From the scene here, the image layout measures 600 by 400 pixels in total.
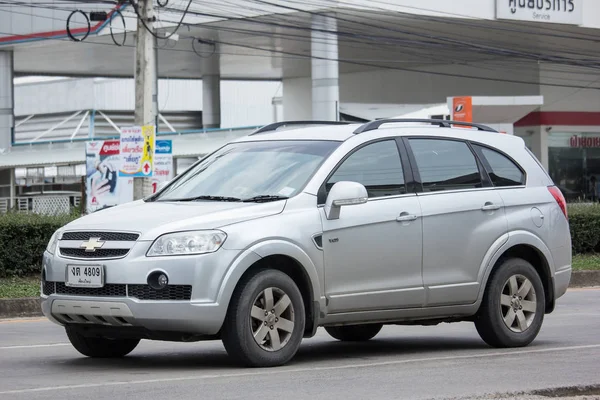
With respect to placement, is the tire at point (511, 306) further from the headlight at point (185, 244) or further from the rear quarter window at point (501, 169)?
the headlight at point (185, 244)

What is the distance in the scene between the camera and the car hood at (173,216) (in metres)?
8.04

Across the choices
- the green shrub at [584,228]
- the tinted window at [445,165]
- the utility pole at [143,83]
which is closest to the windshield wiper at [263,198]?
the tinted window at [445,165]

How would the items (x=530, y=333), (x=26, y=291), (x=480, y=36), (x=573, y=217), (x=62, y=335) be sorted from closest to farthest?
1. (x=530, y=333)
2. (x=62, y=335)
3. (x=26, y=291)
4. (x=573, y=217)
5. (x=480, y=36)

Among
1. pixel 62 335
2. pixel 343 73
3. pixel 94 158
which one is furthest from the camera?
pixel 343 73

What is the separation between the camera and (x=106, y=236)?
321 inches

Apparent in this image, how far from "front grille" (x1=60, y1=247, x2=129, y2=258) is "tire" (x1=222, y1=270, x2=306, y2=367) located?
813mm

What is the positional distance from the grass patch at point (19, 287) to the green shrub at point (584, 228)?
10.8 meters

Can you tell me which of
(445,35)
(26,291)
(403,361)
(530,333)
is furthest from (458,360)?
(445,35)

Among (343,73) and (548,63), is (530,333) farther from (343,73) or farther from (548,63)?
(343,73)

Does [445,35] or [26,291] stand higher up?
[445,35]

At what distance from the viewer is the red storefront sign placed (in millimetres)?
53588

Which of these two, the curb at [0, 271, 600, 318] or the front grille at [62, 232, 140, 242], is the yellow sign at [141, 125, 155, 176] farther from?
the front grille at [62, 232, 140, 242]

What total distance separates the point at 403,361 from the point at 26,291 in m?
8.21

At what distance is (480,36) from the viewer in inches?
1783
